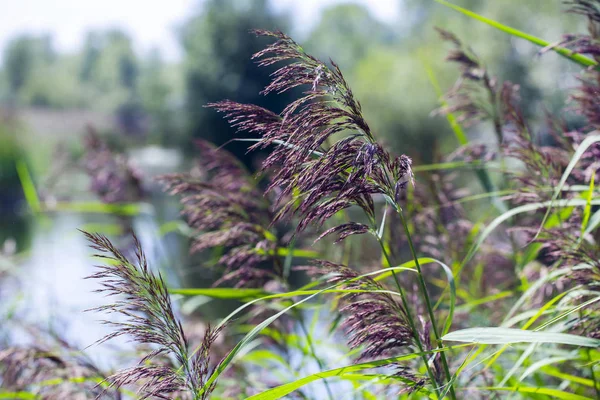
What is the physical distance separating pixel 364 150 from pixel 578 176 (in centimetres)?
110

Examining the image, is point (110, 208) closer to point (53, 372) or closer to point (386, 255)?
point (53, 372)

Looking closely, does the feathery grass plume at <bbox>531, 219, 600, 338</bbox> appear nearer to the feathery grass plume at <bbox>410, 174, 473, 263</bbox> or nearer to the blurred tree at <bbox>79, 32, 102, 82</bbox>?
the feathery grass plume at <bbox>410, 174, 473, 263</bbox>

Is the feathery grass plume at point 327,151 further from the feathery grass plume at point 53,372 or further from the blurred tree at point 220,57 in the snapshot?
the blurred tree at point 220,57

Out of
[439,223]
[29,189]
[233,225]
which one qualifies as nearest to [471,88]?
[439,223]

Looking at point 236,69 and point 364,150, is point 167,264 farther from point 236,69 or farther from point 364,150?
point 236,69

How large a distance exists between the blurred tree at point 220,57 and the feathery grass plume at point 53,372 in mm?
22340

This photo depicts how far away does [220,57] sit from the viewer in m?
27.1

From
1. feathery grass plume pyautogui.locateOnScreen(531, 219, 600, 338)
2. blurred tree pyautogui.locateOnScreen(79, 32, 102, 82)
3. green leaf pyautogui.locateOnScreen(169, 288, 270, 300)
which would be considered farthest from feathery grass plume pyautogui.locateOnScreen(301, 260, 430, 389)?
blurred tree pyautogui.locateOnScreen(79, 32, 102, 82)

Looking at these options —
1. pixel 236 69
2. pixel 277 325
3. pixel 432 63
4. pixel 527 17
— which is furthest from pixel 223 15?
pixel 277 325

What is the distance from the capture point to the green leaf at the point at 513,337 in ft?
3.79

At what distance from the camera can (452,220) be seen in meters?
3.23

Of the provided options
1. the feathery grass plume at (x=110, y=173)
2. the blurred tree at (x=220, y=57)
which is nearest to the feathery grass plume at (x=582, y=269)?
the feathery grass plume at (x=110, y=173)

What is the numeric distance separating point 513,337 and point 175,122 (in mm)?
27072

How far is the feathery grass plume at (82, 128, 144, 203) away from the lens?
4.28 metres
